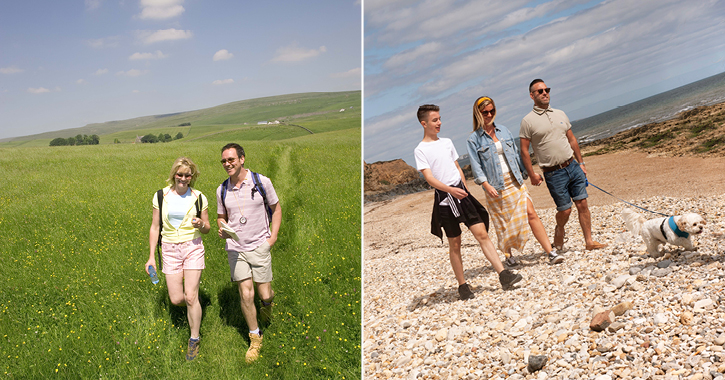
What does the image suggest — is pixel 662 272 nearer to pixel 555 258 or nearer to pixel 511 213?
pixel 555 258

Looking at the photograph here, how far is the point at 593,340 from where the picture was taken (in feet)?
13.0

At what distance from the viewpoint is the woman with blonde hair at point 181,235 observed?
5.05 meters

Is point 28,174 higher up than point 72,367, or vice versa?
point 28,174

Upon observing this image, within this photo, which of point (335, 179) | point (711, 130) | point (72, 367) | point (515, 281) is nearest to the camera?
point (72, 367)

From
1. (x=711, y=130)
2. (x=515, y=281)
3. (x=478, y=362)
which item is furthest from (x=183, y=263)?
(x=711, y=130)

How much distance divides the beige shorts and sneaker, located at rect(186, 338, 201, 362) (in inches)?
34.3

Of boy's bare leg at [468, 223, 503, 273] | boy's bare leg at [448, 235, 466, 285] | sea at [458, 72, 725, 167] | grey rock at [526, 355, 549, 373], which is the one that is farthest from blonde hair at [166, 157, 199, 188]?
sea at [458, 72, 725, 167]

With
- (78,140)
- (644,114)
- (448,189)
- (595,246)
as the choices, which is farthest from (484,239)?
(644,114)

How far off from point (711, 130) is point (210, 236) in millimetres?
24227

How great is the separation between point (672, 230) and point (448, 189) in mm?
2448

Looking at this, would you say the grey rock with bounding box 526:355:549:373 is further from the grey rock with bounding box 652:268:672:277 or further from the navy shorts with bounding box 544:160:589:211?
the navy shorts with bounding box 544:160:589:211

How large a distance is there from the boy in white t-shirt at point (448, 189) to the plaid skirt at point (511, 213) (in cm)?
70

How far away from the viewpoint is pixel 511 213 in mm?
6023

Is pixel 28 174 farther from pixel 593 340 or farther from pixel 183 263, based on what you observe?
pixel 593 340
